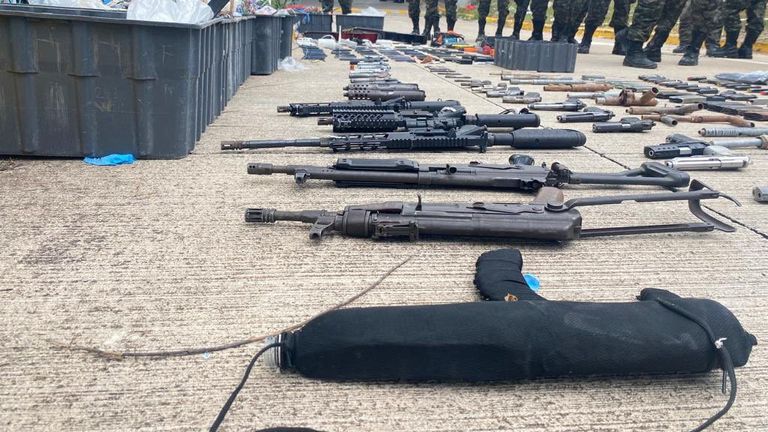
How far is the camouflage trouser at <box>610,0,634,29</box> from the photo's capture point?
49.7 feet

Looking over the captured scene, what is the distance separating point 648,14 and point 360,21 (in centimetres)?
1122

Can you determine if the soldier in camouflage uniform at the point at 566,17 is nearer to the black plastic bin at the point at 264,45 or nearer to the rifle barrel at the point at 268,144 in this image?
the black plastic bin at the point at 264,45

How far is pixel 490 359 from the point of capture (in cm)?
180

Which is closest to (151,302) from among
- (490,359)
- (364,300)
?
(364,300)

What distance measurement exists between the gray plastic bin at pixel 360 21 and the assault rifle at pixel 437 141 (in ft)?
56.5

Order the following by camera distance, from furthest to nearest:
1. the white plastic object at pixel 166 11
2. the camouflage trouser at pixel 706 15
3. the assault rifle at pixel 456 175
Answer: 1. the camouflage trouser at pixel 706 15
2. the white plastic object at pixel 166 11
3. the assault rifle at pixel 456 175

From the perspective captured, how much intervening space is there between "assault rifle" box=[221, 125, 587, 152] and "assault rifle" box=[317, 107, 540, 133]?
196 mm

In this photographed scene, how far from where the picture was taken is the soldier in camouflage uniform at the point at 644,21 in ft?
39.7

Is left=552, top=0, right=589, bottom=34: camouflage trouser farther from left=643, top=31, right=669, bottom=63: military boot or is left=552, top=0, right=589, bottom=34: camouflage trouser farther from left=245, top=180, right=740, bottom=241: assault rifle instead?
left=245, top=180, right=740, bottom=241: assault rifle

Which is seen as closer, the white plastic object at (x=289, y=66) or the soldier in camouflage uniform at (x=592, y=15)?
the white plastic object at (x=289, y=66)

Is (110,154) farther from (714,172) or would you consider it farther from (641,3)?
(641,3)

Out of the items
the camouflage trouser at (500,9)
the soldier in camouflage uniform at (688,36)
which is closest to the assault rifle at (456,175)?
the soldier in camouflage uniform at (688,36)

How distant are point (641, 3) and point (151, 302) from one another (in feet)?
40.2

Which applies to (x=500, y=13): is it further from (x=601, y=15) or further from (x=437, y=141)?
(x=437, y=141)
